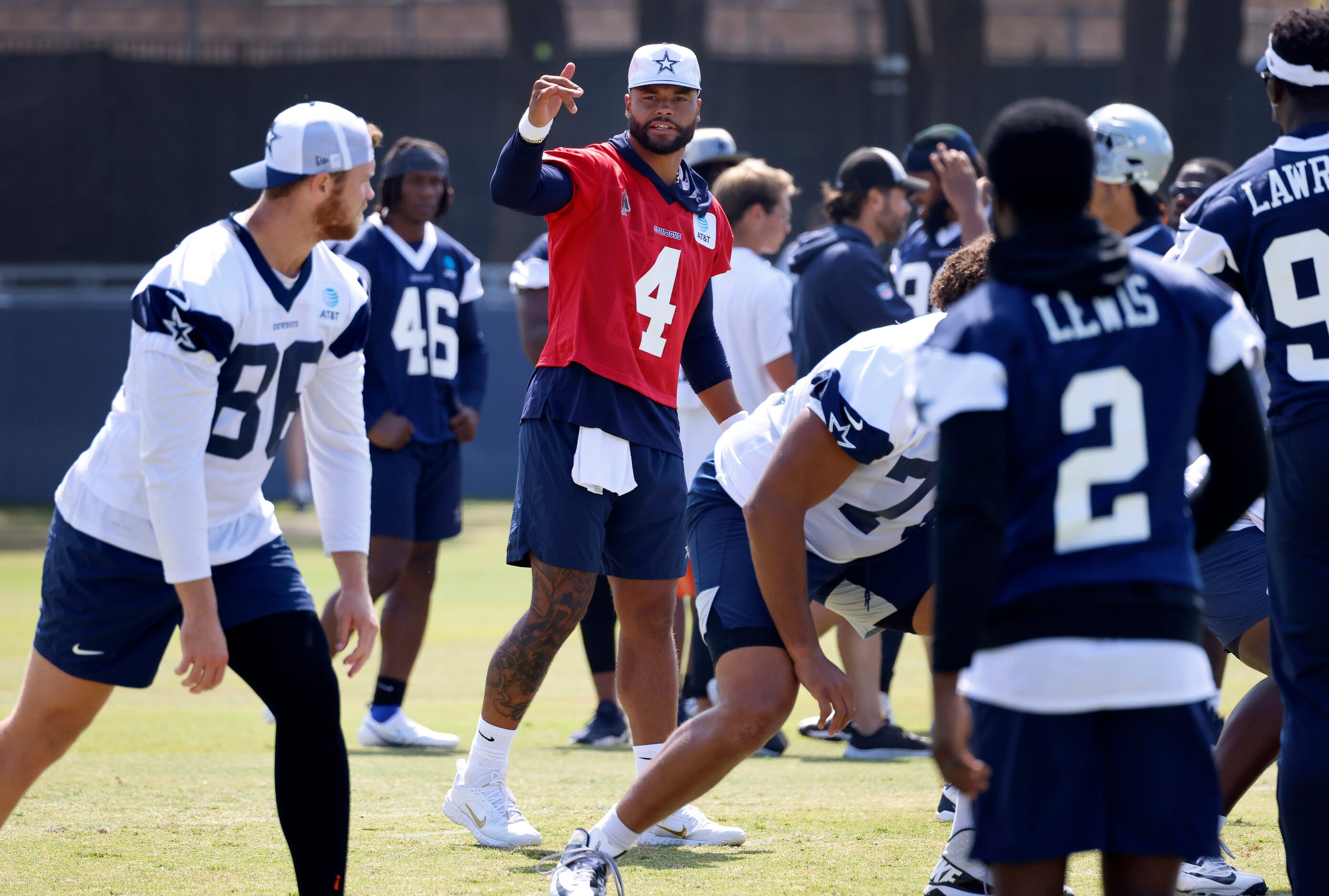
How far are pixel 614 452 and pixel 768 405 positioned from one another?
2.19 ft

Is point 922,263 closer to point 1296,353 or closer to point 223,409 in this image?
point 1296,353

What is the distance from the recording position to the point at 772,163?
23344mm

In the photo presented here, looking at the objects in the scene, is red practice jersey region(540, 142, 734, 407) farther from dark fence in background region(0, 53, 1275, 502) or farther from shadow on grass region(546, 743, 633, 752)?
dark fence in background region(0, 53, 1275, 502)

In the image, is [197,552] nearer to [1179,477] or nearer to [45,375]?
[1179,477]

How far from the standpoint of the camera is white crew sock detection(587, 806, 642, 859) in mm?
4094

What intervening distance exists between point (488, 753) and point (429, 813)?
2.15ft

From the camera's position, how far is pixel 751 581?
4.10 meters

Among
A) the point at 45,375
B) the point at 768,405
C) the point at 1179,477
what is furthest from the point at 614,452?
the point at 45,375

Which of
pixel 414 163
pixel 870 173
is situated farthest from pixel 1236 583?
pixel 414 163

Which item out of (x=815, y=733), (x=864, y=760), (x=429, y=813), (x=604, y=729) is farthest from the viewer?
(x=815, y=733)

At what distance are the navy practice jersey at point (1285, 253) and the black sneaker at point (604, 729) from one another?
12.4 ft

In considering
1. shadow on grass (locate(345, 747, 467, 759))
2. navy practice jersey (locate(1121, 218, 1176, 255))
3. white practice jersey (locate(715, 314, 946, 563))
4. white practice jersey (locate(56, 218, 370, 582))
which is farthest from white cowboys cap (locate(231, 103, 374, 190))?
shadow on grass (locate(345, 747, 467, 759))

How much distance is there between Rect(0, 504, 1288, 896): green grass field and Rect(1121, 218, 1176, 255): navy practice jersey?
1935 millimetres

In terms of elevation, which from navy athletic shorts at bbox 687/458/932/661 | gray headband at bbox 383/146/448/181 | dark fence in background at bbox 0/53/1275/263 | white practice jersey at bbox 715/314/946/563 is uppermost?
dark fence in background at bbox 0/53/1275/263
